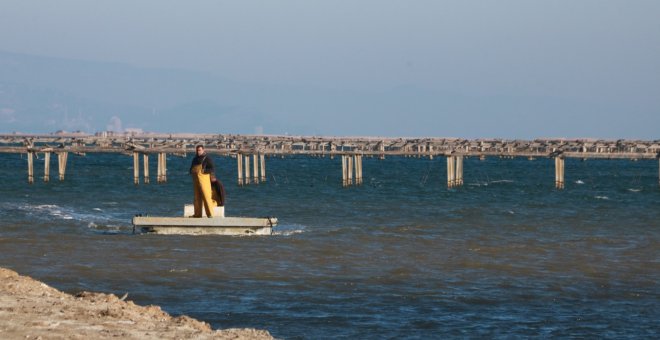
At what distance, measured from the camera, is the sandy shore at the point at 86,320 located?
11.6 metres

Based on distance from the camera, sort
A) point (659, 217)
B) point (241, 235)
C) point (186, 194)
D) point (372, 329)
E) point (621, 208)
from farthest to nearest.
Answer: point (186, 194), point (621, 208), point (659, 217), point (241, 235), point (372, 329)

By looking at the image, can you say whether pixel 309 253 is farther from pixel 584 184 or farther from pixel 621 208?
pixel 584 184

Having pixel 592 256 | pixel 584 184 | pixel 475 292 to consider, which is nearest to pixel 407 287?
pixel 475 292

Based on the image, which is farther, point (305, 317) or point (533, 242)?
point (533, 242)

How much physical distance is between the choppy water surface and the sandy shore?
2341 mm

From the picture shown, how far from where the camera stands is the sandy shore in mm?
11648

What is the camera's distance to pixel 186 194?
52812 millimetres

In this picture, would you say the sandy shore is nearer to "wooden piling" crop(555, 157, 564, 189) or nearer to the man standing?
the man standing

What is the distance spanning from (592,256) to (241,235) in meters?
7.94

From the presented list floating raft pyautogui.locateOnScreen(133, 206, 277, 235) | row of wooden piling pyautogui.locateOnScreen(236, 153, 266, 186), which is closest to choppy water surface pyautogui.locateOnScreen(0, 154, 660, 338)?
floating raft pyautogui.locateOnScreen(133, 206, 277, 235)

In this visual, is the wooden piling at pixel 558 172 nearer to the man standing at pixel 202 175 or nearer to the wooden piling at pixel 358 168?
the wooden piling at pixel 358 168

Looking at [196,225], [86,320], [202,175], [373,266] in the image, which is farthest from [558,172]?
[86,320]

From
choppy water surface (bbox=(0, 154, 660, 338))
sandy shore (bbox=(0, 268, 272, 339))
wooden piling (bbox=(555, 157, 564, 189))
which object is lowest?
choppy water surface (bbox=(0, 154, 660, 338))

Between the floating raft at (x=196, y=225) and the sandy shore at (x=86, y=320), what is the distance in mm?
13021
